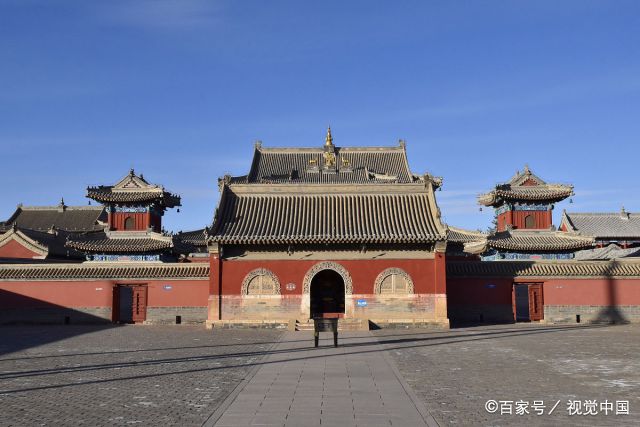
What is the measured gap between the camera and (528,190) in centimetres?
3834

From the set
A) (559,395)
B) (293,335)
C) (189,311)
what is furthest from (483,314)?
(559,395)

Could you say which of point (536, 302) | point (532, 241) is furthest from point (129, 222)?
point (532, 241)

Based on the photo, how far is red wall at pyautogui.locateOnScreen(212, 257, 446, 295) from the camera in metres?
27.8

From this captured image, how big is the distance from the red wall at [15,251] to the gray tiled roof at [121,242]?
41.8 feet

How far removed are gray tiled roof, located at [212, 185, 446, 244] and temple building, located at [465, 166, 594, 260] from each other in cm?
840

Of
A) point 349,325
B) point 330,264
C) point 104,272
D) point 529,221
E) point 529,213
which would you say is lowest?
point 349,325

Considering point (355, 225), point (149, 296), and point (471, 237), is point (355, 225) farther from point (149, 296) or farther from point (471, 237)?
point (471, 237)

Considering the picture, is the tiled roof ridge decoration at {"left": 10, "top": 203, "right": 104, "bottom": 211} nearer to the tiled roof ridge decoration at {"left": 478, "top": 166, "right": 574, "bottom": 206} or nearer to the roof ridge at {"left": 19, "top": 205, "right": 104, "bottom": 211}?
the roof ridge at {"left": 19, "top": 205, "right": 104, "bottom": 211}

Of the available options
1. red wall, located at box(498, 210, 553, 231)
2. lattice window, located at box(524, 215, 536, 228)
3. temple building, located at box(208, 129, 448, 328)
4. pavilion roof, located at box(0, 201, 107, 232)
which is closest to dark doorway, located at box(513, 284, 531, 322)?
lattice window, located at box(524, 215, 536, 228)

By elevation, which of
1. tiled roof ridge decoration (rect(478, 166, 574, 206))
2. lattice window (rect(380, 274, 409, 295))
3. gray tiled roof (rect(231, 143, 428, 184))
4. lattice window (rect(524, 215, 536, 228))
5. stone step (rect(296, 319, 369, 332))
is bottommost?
stone step (rect(296, 319, 369, 332))

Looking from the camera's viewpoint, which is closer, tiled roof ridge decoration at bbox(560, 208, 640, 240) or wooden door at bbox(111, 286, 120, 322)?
wooden door at bbox(111, 286, 120, 322)

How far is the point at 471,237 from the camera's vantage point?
142ft

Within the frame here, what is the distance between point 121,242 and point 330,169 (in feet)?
68.5

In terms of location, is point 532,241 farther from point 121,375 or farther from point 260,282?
point 121,375
